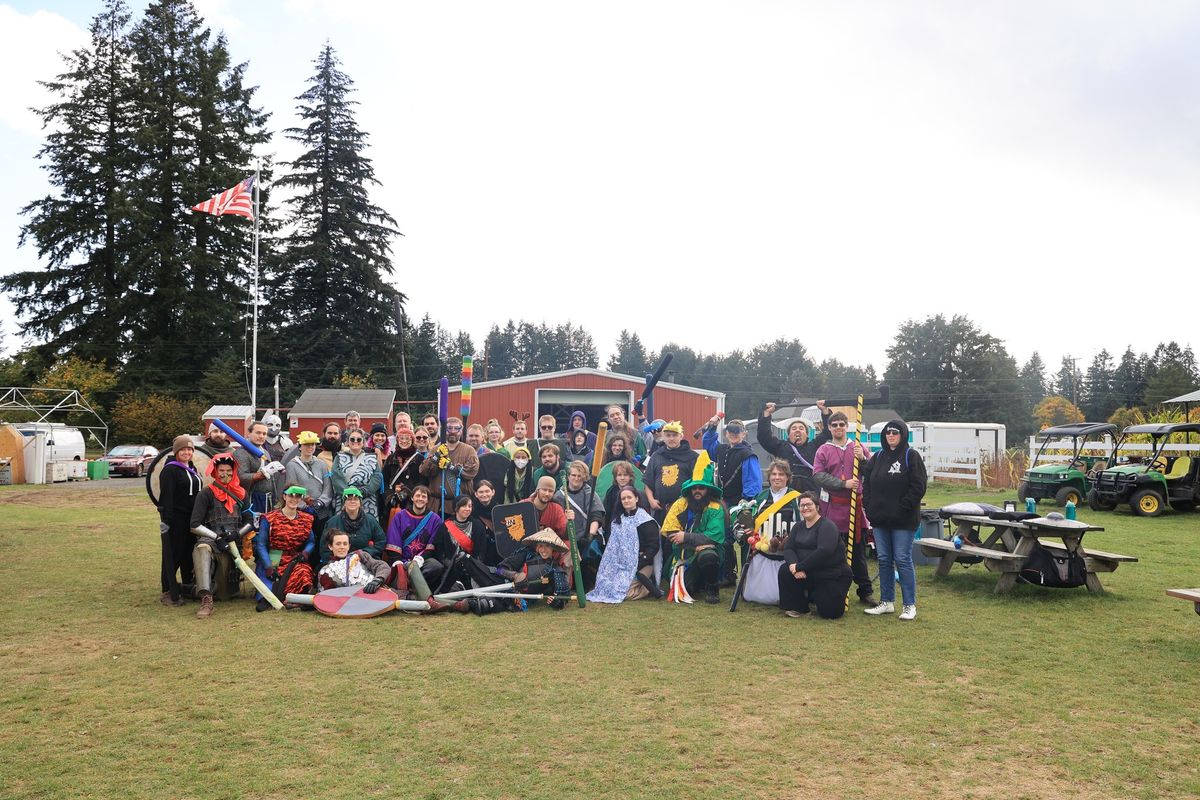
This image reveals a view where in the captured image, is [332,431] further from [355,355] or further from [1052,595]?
[355,355]

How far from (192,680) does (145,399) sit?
1386 inches

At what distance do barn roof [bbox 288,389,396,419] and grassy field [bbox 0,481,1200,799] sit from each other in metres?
22.0

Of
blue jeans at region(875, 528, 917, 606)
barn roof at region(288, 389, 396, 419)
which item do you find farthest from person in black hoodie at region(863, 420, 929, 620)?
barn roof at region(288, 389, 396, 419)

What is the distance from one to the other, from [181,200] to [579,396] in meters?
23.7

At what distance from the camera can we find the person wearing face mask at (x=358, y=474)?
7852mm

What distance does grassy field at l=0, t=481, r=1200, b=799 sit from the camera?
3732mm

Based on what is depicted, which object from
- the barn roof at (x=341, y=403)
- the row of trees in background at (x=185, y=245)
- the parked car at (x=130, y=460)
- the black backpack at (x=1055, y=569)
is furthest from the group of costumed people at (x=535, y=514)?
the row of trees in background at (x=185, y=245)

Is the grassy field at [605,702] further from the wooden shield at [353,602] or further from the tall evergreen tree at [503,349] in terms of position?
the tall evergreen tree at [503,349]

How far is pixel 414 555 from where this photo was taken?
7.58m

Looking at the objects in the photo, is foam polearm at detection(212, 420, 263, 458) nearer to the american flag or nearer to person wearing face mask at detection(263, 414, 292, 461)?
person wearing face mask at detection(263, 414, 292, 461)

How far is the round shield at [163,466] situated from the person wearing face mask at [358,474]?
1.14 m

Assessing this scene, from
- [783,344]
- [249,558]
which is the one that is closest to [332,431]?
[249,558]

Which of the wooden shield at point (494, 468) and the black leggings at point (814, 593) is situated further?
the wooden shield at point (494, 468)

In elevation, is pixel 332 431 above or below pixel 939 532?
above
